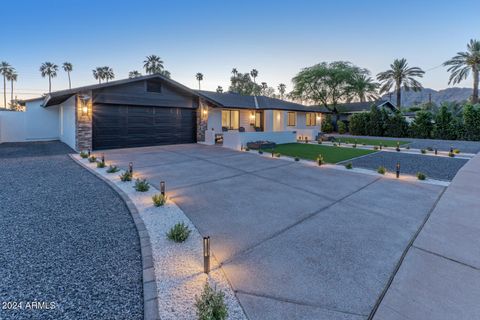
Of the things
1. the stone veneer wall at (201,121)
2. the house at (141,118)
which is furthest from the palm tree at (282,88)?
the stone veneer wall at (201,121)

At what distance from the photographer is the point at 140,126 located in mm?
14820

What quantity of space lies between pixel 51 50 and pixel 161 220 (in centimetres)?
2164

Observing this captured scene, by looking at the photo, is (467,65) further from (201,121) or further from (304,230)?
(304,230)

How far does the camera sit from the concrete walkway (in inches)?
91.1

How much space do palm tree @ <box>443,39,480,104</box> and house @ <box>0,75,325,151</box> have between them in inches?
966

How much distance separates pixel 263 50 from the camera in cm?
2166

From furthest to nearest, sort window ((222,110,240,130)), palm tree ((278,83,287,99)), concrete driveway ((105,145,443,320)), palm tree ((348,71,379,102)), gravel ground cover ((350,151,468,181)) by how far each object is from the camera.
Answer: palm tree ((278,83,287,99)) → palm tree ((348,71,379,102)) → window ((222,110,240,130)) → gravel ground cover ((350,151,468,181)) → concrete driveway ((105,145,443,320))

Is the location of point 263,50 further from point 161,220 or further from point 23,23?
point 161,220

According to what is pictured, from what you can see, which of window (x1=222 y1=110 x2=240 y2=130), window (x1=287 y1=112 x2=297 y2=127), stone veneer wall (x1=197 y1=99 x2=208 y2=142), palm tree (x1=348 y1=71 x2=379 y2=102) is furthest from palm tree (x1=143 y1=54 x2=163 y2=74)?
stone veneer wall (x1=197 y1=99 x2=208 y2=142)

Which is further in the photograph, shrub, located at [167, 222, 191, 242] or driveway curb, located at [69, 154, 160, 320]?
shrub, located at [167, 222, 191, 242]

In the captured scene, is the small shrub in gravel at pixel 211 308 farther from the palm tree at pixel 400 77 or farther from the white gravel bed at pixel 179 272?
the palm tree at pixel 400 77

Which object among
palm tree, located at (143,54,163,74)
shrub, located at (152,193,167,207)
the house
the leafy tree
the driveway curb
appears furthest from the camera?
palm tree, located at (143,54,163,74)

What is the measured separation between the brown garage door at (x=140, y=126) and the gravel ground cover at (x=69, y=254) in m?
7.88

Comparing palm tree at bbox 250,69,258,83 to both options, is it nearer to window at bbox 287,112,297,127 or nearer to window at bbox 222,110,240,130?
window at bbox 287,112,297,127
